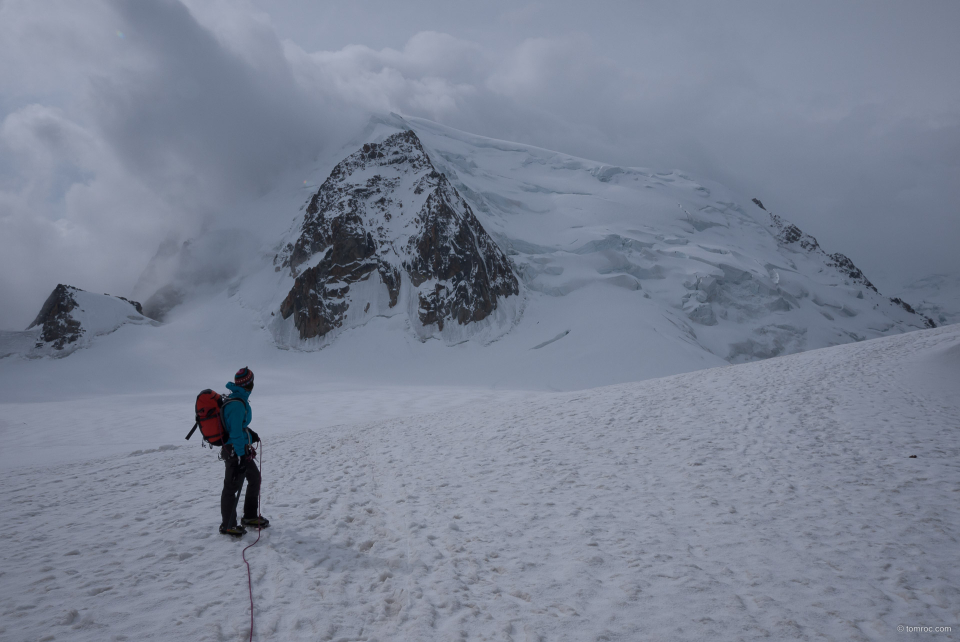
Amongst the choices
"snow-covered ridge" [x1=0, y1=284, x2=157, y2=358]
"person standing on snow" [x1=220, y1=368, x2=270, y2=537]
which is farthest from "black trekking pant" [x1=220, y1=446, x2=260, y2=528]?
"snow-covered ridge" [x1=0, y1=284, x2=157, y2=358]

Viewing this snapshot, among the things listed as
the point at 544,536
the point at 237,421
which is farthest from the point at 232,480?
the point at 544,536

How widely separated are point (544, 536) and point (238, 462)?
394cm

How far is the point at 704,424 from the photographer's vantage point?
938cm

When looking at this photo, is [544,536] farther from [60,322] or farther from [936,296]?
[936,296]

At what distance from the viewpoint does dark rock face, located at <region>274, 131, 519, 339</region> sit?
146 ft

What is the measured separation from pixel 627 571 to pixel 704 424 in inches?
235

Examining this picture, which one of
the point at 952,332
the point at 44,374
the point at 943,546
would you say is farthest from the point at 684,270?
the point at 44,374

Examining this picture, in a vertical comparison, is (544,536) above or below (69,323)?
below

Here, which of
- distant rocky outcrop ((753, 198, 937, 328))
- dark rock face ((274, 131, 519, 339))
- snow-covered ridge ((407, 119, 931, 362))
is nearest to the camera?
dark rock face ((274, 131, 519, 339))

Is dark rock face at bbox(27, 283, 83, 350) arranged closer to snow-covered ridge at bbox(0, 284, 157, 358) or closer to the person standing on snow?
snow-covered ridge at bbox(0, 284, 157, 358)

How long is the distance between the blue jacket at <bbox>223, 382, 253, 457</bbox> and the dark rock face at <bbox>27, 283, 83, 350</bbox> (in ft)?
171

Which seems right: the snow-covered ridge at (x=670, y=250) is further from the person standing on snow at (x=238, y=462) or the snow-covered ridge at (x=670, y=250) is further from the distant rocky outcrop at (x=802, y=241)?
the person standing on snow at (x=238, y=462)

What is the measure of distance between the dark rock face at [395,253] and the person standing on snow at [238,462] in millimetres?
38039

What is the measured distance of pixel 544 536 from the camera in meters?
5.31
